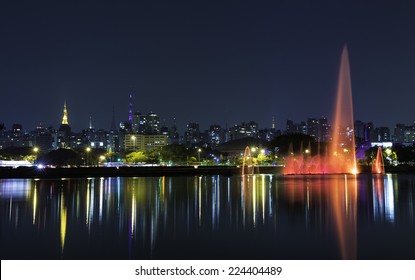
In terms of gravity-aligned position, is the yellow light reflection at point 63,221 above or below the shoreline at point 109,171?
below

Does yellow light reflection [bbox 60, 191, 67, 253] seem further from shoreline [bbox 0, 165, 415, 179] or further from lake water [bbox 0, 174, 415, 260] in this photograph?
shoreline [bbox 0, 165, 415, 179]

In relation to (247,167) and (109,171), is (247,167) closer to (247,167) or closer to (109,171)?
(247,167)

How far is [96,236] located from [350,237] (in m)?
8.54

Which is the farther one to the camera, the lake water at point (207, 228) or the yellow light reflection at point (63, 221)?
the yellow light reflection at point (63, 221)

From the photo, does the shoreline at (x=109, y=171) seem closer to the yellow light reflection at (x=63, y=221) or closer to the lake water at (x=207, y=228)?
the lake water at (x=207, y=228)

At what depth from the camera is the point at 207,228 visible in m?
19.1

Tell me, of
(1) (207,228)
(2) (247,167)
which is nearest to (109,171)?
(2) (247,167)

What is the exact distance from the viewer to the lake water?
1494 centimetres

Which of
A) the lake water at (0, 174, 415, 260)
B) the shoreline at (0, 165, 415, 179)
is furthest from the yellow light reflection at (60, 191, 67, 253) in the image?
the shoreline at (0, 165, 415, 179)

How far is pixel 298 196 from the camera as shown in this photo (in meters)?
31.6

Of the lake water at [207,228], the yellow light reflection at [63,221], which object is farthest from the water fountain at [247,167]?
the yellow light reflection at [63,221]

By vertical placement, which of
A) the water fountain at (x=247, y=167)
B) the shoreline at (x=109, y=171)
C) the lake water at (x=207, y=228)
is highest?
the water fountain at (x=247, y=167)

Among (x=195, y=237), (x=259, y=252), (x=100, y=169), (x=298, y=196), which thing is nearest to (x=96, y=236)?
(x=195, y=237)

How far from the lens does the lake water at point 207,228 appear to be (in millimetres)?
14938
